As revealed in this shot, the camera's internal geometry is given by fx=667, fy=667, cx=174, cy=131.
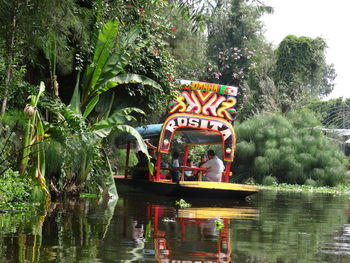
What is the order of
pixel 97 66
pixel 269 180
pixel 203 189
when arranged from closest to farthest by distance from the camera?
pixel 97 66
pixel 203 189
pixel 269 180

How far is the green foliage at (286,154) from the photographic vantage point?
30766 mm

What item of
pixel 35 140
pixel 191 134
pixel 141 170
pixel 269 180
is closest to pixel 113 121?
pixel 35 140

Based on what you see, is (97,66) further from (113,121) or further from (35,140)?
(35,140)

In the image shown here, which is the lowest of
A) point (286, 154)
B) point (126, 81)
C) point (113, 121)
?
point (113, 121)

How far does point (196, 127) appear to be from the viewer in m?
18.7

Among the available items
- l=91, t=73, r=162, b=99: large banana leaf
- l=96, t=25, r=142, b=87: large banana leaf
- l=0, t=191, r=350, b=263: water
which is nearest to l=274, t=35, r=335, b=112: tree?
l=91, t=73, r=162, b=99: large banana leaf

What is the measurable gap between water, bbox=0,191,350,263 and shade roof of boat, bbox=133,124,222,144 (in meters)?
7.20

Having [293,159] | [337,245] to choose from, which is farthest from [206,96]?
[293,159]

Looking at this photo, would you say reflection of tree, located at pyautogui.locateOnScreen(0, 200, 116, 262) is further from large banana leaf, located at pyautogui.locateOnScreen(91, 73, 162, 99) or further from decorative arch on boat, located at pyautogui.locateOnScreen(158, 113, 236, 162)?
decorative arch on boat, located at pyautogui.locateOnScreen(158, 113, 236, 162)

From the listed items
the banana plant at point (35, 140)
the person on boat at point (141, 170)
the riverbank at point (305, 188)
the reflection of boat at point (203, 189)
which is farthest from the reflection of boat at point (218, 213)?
the riverbank at point (305, 188)

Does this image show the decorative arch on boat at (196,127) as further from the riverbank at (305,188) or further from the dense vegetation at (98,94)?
the riverbank at (305,188)

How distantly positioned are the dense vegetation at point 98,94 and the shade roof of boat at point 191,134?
1.45 feet

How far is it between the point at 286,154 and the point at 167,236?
23312 millimetres

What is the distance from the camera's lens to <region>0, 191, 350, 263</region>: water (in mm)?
6547
